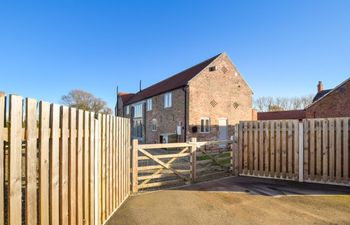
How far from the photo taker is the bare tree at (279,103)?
43938 millimetres

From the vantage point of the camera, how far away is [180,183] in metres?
6.95

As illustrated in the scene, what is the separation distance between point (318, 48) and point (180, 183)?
12.3m

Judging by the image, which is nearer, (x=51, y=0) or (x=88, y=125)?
(x=88, y=125)

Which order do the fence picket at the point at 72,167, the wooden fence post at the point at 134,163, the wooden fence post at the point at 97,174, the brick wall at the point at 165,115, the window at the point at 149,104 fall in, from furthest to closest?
the window at the point at 149,104 < the brick wall at the point at 165,115 < the wooden fence post at the point at 134,163 < the wooden fence post at the point at 97,174 < the fence picket at the point at 72,167

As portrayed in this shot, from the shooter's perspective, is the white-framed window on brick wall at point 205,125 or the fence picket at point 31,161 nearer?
the fence picket at point 31,161

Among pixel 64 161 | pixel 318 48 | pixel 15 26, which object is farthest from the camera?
pixel 318 48

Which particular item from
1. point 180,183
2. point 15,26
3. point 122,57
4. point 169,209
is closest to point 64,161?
point 169,209

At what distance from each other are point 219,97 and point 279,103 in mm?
33100

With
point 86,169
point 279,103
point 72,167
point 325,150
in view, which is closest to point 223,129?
point 325,150

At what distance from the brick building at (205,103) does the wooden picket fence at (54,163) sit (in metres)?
14.2

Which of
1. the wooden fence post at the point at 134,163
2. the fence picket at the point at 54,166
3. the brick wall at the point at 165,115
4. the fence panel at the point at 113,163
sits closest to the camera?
the fence picket at the point at 54,166

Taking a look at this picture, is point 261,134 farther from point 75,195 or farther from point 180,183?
point 75,195

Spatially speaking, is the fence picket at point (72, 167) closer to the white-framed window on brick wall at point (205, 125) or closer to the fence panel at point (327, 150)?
the fence panel at point (327, 150)

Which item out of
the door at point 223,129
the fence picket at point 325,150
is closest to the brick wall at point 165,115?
the door at point 223,129
